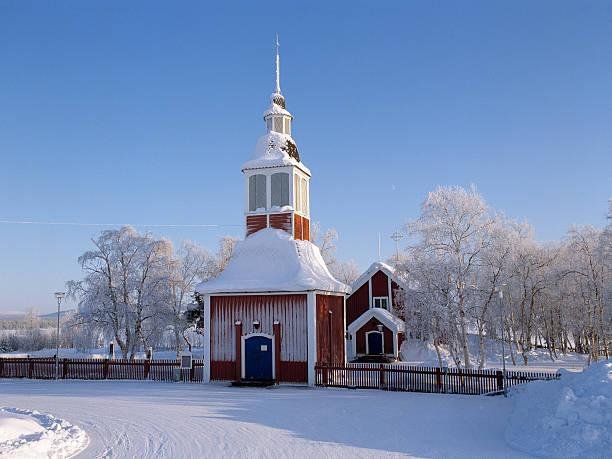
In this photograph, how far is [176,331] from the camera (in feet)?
145

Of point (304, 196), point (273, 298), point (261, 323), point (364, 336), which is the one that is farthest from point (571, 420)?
point (364, 336)

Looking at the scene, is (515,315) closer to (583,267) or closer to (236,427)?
(583,267)

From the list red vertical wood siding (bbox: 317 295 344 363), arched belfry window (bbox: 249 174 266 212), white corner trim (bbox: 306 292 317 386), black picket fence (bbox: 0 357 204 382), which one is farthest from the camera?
arched belfry window (bbox: 249 174 266 212)

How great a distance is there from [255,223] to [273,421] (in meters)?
14.4

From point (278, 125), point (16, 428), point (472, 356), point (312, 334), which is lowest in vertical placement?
point (472, 356)

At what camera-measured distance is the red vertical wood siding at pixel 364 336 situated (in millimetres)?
42031

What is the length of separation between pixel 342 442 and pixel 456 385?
34.2 ft

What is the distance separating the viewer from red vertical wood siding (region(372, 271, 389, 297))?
4481 cm

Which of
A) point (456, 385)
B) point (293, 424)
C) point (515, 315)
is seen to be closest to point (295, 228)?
point (456, 385)

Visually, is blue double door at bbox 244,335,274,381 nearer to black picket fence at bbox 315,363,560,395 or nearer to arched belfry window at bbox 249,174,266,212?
black picket fence at bbox 315,363,560,395

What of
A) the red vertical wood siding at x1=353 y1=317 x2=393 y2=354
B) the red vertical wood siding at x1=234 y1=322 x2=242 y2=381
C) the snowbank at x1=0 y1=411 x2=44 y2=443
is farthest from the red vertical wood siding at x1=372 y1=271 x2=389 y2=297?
the snowbank at x1=0 y1=411 x2=44 y2=443

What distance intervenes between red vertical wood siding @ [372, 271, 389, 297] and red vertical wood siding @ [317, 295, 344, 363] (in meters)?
16.4

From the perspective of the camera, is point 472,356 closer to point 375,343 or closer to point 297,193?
point 375,343

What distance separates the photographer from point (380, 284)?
44.9m
